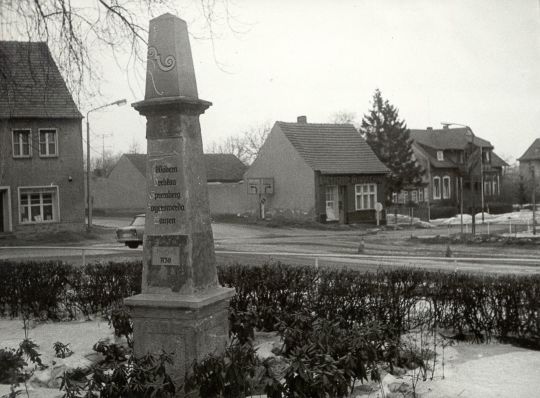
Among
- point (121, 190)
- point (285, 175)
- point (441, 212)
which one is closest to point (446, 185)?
point (441, 212)

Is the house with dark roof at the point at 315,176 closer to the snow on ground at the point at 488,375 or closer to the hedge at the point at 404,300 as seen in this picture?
the hedge at the point at 404,300

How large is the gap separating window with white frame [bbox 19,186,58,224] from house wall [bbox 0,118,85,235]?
0.24m

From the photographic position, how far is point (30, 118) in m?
31.9

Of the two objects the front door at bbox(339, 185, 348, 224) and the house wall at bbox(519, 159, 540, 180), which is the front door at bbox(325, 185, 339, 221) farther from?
the house wall at bbox(519, 159, 540, 180)

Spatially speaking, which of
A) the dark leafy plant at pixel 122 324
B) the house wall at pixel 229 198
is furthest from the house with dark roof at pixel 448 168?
the dark leafy plant at pixel 122 324

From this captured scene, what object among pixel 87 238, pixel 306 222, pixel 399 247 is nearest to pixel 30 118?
pixel 87 238

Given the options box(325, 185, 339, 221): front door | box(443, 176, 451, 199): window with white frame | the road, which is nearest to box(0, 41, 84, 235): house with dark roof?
the road

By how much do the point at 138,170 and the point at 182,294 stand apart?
4973 cm

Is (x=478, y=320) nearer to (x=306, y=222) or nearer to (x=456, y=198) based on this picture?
(x=306, y=222)

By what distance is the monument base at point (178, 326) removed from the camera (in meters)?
6.48

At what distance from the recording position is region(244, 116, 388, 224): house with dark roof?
3947cm

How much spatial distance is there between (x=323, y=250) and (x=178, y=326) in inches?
707

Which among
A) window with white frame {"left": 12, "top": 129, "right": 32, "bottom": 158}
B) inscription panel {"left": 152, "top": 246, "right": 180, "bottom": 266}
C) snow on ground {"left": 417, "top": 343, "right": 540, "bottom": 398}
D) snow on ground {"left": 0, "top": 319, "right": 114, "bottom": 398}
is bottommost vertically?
snow on ground {"left": 417, "top": 343, "right": 540, "bottom": 398}

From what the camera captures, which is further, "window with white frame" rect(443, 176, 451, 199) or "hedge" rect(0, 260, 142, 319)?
"window with white frame" rect(443, 176, 451, 199)
